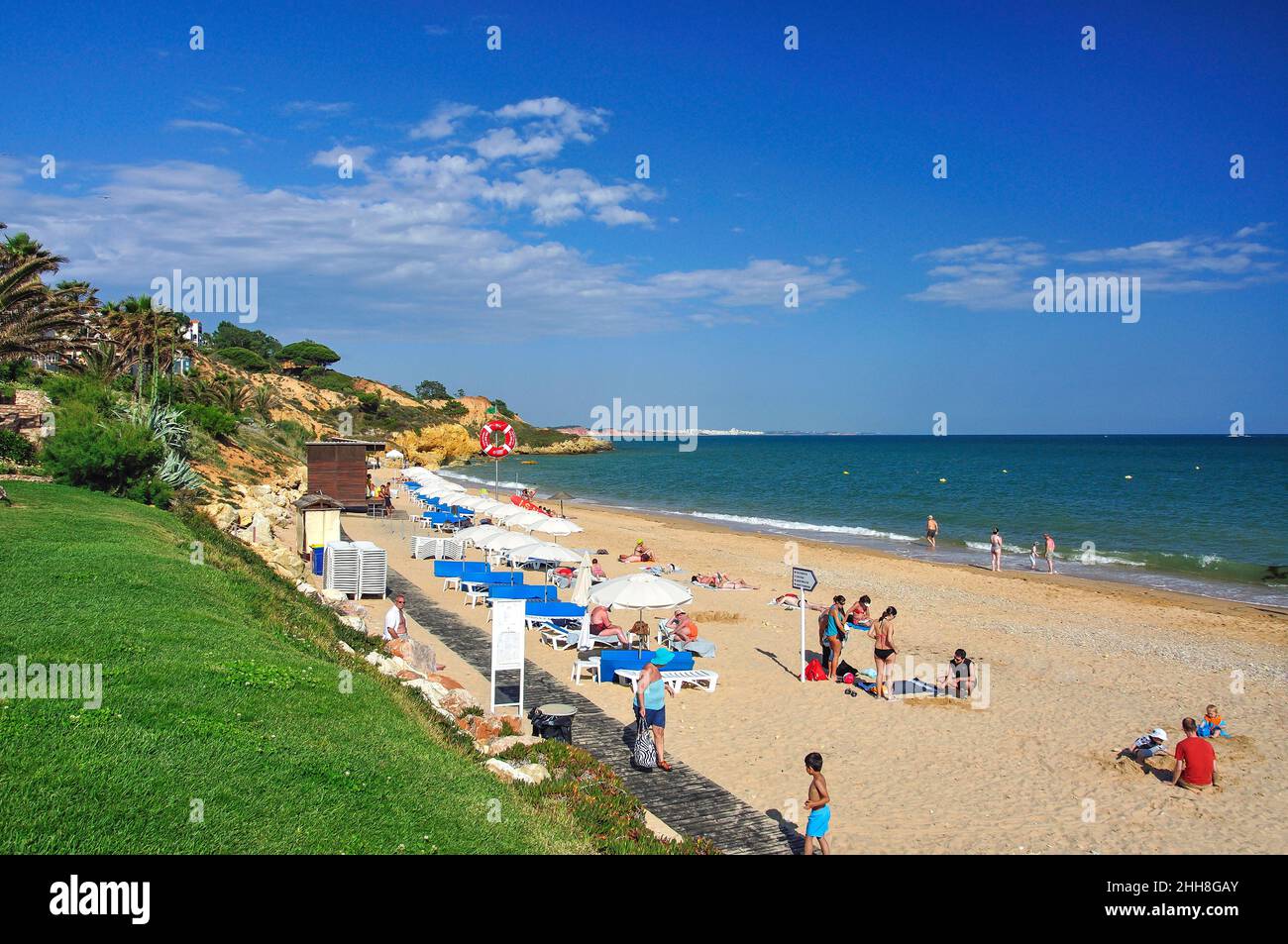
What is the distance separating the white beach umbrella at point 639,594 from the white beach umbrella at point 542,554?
416 cm

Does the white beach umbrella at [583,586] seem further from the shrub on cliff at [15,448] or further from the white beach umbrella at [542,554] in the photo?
the shrub on cliff at [15,448]

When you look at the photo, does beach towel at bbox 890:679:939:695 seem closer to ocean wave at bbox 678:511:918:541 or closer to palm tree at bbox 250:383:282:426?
ocean wave at bbox 678:511:918:541

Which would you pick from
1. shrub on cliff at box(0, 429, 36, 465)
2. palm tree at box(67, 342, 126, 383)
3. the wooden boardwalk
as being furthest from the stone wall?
the wooden boardwalk

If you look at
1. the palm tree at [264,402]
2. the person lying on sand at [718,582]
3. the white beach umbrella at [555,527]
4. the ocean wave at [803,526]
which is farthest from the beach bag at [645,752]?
the palm tree at [264,402]

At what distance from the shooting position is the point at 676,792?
8.27m

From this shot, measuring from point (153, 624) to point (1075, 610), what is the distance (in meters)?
18.5

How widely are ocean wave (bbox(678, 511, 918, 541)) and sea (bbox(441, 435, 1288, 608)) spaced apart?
54mm

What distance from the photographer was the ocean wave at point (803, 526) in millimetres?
35562

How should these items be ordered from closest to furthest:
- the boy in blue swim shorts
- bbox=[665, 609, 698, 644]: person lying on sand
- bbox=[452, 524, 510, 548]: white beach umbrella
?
the boy in blue swim shorts
bbox=[665, 609, 698, 644]: person lying on sand
bbox=[452, 524, 510, 548]: white beach umbrella

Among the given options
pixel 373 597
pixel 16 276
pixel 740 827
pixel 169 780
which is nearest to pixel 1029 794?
pixel 740 827

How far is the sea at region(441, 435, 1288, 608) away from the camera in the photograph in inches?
1078

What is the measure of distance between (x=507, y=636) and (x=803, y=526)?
30.8 metres

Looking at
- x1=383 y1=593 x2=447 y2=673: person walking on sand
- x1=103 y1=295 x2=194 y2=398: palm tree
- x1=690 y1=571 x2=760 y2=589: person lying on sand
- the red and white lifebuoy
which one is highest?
x1=103 y1=295 x2=194 y2=398: palm tree
